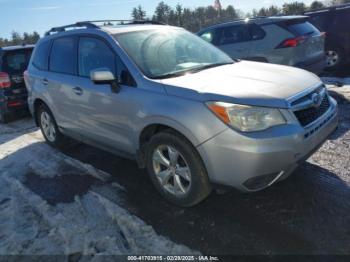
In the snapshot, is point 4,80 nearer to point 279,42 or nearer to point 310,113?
point 279,42

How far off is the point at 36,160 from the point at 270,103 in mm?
3848

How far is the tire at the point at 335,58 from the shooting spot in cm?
975

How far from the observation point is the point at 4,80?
8.11m

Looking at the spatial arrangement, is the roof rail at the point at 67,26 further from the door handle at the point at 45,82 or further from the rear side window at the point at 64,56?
the door handle at the point at 45,82

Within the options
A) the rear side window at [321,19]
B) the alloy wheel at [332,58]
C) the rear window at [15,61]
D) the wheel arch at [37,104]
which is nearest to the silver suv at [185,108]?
the wheel arch at [37,104]

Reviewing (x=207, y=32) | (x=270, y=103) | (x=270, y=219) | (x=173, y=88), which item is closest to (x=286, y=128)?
(x=270, y=103)

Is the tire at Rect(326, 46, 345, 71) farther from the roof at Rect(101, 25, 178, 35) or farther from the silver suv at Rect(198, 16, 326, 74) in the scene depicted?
the roof at Rect(101, 25, 178, 35)

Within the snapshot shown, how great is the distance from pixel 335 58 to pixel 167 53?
23.7ft

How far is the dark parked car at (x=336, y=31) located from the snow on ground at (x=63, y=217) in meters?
7.63

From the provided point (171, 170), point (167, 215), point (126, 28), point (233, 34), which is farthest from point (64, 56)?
point (233, 34)

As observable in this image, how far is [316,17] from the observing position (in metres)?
10.1

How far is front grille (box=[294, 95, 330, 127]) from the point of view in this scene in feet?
10.5

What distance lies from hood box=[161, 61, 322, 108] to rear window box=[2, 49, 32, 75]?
591 cm

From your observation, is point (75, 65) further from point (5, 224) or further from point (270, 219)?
point (270, 219)
